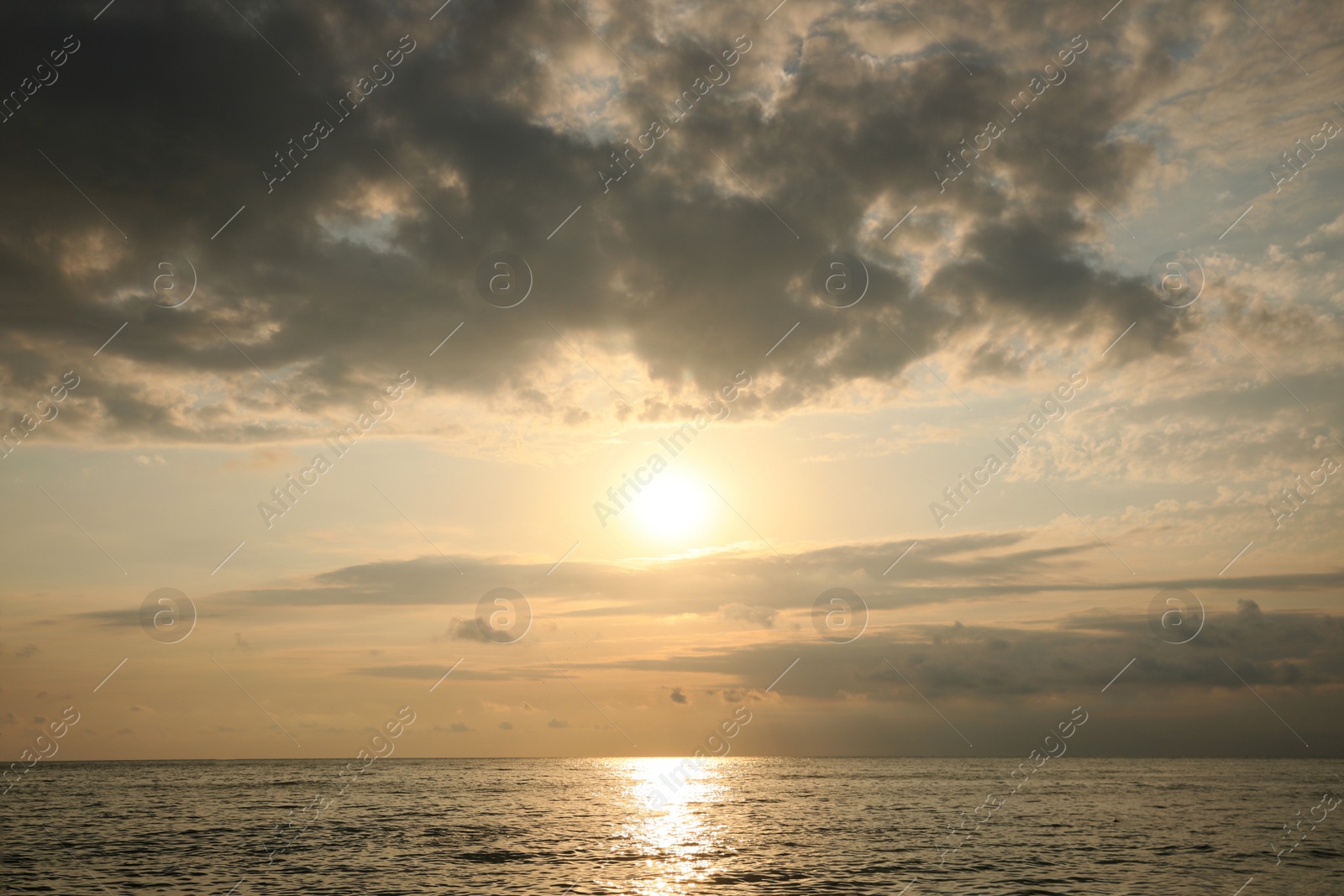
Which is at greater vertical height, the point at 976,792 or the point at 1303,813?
the point at 976,792

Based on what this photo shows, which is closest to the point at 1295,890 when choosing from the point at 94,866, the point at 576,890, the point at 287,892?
the point at 576,890

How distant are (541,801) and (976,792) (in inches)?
2441

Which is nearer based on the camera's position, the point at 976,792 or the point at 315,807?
the point at 315,807

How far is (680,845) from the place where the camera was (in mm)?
59281

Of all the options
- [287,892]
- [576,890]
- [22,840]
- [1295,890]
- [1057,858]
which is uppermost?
[22,840]

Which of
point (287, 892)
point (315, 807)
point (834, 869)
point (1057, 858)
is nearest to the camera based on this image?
point (287, 892)

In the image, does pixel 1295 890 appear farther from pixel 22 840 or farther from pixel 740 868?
pixel 22 840

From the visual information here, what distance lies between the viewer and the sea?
43062mm

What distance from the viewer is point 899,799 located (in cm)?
10469

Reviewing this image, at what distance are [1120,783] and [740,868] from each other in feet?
394

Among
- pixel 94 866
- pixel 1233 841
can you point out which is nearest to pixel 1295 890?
pixel 1233 841

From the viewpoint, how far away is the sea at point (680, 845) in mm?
43062

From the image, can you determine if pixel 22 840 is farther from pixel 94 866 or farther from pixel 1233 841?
pixel 1233 841

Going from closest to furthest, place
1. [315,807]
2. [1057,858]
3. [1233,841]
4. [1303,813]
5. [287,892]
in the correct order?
[287,892] < [1057,858] < [1233,841] < [1303,813] < [315,807]
